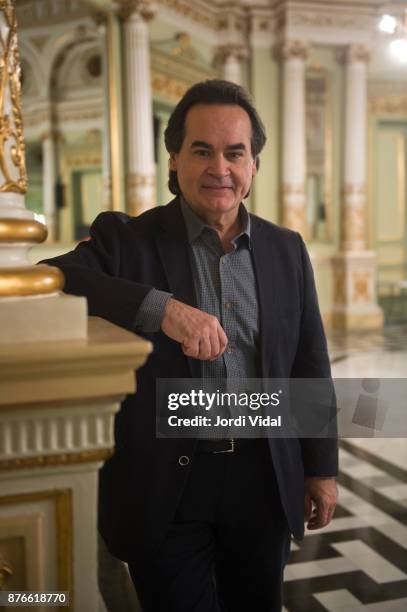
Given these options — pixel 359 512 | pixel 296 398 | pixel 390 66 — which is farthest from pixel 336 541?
pixel 390 66

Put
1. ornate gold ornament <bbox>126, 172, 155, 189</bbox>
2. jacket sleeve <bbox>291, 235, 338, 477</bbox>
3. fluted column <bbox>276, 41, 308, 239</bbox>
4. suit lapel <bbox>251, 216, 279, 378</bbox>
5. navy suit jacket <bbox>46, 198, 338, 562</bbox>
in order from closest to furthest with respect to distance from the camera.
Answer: navy suit jacket <bbox>46, 198, 338, 562</bbox> → suit lapel <bbox>251, 216, 279, 378</bbox> → jacket sleeve <bbox>291, 235, 338, 477</bbox> → ornate gold ornament <bbox>126, 172, 155, 189</bbox> → fluted column <bbox>276, 41, 308, 239</bbox>

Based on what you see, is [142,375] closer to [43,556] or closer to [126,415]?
[126,415]

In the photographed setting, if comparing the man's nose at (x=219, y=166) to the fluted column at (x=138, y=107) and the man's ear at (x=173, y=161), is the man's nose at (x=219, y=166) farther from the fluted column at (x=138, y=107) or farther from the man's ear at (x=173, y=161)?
the fluted column at (x=138, y=107)

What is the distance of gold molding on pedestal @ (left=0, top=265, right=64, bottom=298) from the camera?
1057 mm

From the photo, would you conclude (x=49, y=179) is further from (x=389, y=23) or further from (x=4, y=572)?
(x=4, y=572)

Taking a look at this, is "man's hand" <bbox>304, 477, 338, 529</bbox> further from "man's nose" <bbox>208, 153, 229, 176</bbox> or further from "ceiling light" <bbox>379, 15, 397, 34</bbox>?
"ceiling light" <bbox>379, 15, 397, 34</bbox>

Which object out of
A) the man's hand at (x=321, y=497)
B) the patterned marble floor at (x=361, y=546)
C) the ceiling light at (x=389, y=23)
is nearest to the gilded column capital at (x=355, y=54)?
the ceiling light at (x=389, y=23)

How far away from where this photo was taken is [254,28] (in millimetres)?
10898

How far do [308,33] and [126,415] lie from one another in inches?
419

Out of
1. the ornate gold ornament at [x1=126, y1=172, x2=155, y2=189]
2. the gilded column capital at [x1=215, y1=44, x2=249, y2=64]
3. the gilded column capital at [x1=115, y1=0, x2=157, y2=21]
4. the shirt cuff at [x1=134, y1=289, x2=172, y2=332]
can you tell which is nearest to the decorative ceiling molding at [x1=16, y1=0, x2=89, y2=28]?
the gilded column capital at [x1=115, y1=0, x2=157, y2=21]

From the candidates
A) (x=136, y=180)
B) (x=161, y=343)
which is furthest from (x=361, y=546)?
(x=136, y=180)

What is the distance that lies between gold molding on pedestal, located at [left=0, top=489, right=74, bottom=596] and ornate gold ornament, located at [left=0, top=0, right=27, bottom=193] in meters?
0.51

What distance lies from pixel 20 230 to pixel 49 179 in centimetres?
670

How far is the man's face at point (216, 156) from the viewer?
160cm
